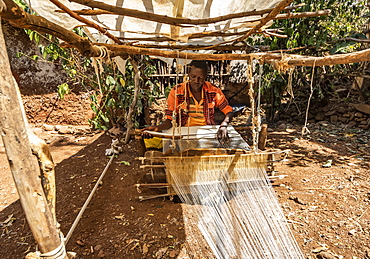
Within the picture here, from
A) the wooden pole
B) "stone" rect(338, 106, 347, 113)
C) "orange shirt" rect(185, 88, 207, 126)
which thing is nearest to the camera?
the wooden pole

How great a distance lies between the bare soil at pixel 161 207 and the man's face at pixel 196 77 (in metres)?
1.63

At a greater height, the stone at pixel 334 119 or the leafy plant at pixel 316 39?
the leafy plant at pixel 316 39

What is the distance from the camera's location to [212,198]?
249 cm

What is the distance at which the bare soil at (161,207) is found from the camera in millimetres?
2061

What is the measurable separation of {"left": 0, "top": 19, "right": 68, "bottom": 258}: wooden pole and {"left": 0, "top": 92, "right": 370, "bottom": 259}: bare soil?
4.01ft

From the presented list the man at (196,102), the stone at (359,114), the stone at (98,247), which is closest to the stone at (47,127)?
the man at (196,102)

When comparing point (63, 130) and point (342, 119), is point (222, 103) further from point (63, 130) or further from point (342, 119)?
point (63, 130)

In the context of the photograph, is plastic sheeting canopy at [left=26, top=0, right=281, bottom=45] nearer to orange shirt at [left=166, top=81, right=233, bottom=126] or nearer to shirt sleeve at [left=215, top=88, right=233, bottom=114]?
orange shirt at [left=166, top=81, right=233, bottom=126]

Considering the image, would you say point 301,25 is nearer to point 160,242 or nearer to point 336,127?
point 336,127

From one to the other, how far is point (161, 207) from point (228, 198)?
81 centimetres

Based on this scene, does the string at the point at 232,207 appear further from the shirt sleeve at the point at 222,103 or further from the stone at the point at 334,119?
the stone at the point at 334,119

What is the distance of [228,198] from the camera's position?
253cm

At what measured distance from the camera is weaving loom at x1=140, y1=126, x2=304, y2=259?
1.98m

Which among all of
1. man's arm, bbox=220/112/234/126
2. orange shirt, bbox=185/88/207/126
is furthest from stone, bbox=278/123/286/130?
orange shirt, bbox=185/88/207/126
